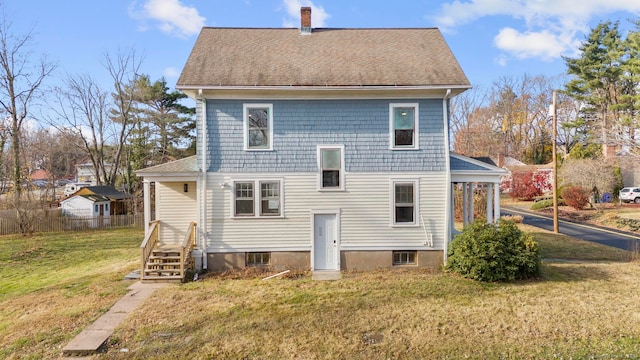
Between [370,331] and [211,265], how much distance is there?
6.27m

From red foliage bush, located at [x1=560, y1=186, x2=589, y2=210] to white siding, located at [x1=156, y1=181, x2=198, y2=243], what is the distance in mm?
28002

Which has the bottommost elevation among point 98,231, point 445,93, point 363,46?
point 98,231

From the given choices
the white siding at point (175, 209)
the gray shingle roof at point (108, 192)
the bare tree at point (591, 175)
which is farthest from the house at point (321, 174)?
the bare tree at point (591, 175)

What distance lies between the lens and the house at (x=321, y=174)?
1097cm

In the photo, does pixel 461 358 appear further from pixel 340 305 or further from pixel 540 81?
pixel 540 81

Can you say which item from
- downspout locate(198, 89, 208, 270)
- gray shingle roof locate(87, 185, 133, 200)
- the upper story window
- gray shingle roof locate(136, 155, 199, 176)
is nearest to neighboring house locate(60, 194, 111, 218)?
gray shingle roof locate(87, 185, 133, 200)

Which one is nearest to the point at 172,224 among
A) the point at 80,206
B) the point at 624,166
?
the point at 80,206

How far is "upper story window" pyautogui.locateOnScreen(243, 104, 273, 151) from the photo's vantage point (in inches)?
433

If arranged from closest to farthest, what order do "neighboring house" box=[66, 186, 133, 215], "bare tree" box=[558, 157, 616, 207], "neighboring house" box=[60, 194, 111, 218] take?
1. "neighboring house" box=[60, 194, 111, 218]
2. "neighboring house" box=[66, 186, 133, 215]
3. "bare tree" box=[558, 157, 616, 207]

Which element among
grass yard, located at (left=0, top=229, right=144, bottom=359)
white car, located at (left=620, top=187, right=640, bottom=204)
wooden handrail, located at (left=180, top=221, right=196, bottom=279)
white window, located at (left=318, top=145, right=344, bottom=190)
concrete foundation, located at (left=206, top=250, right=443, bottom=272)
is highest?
white window, located at (left=318, top=145, right=344, bottom=190)

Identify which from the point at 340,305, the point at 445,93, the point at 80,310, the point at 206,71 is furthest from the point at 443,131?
the point at 80,310

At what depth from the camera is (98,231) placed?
23344 mm

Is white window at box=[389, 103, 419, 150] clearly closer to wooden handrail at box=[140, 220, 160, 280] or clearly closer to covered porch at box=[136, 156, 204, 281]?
covered porch at box=[136, 156, 204, 281]

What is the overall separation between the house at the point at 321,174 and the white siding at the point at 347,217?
33 mm
